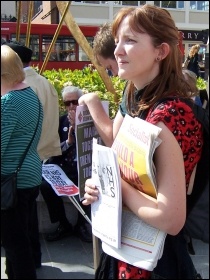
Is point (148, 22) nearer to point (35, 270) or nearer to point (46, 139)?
point (35, 270)

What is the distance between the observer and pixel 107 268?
4.79 feet

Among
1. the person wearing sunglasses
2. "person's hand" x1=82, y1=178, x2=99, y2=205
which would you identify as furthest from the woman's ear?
the person wearing sunglasses

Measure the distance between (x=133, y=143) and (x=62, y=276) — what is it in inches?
29.0

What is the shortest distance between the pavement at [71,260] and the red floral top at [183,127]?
0.31 m

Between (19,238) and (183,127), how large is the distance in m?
1.28

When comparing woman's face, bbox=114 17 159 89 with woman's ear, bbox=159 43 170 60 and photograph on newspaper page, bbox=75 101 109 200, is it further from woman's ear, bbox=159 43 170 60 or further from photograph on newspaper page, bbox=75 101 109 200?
photograph on newspaper page, bbox=75 101 109 200

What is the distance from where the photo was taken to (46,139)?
137 inches

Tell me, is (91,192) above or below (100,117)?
below

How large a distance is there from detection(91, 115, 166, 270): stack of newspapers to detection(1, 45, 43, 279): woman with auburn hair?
0.79 m

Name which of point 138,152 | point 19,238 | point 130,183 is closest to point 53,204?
point 19,238

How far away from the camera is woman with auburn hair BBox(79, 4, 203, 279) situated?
1255mm

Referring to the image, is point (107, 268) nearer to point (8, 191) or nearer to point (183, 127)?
point (183, 127)

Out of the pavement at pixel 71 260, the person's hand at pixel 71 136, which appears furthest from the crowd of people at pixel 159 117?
the person's hand at pixel 71 136

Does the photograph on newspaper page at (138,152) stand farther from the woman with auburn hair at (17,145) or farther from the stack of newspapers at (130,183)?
the woman with auburn hair at (17,145)
